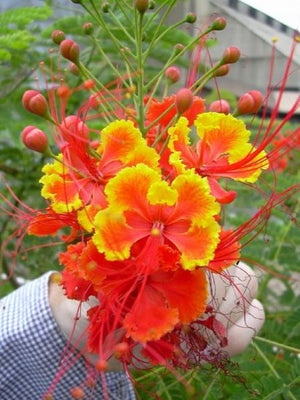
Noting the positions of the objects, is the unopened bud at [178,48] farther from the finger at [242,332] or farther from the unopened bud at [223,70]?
the finger at [242,332]

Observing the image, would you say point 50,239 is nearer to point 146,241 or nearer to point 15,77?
point 15,77

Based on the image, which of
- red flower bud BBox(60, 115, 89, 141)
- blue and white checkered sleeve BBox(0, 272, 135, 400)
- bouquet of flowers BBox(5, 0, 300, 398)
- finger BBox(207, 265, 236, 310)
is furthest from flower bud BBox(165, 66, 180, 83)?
blue and white checkered sleeve BBox(0, 272, 135, 400)

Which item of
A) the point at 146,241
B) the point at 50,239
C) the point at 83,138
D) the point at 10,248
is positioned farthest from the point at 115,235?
the point at 10,248

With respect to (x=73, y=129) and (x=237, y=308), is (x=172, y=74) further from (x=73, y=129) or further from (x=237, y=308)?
(x=237, y=308)

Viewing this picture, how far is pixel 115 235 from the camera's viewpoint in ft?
2.38

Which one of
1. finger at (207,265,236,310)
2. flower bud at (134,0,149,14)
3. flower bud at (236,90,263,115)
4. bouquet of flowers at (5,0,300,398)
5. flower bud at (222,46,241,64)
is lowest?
finger at (207,265,236,310)

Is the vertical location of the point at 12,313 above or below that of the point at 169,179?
below

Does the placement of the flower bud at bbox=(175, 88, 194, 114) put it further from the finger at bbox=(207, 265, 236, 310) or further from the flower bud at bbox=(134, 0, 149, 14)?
the finger at bbox=(207, 265, 236, 310)

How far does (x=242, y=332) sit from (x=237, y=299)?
6cm

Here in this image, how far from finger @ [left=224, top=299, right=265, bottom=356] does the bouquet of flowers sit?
0.08 meters

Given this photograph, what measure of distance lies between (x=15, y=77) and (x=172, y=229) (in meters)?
1.11

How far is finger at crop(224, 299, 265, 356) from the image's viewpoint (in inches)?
38.4

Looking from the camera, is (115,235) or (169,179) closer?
(115,235)

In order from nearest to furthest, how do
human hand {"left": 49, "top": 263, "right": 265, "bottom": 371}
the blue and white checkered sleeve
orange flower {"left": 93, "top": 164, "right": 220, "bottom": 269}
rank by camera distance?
orange flower {"left": 93, "top": 164, "right": 220, "bottom": 269}
human hand {"left": 49, "top": 263, "right": 265, "bottom": 371}
the blue and white checkered sleeve
